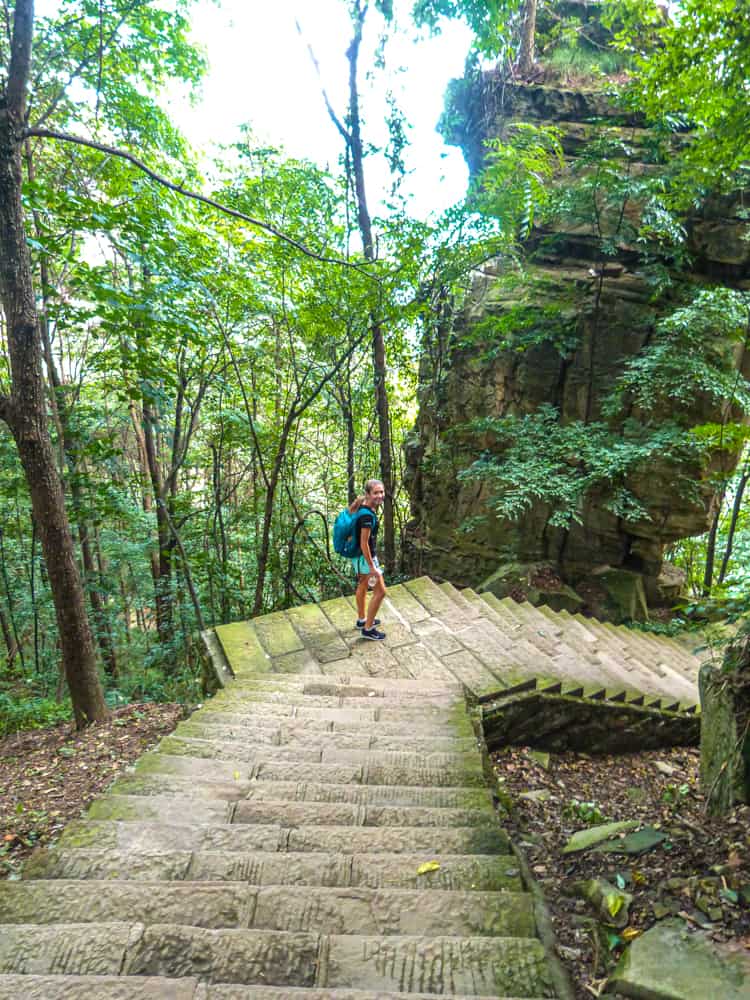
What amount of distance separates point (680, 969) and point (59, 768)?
411cm

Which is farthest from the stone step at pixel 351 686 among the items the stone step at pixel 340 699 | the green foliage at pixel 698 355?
the green foliage at pixel 698 355

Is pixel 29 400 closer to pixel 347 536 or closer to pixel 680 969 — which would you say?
pixel 347 536

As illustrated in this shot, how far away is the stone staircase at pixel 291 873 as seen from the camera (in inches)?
48.5

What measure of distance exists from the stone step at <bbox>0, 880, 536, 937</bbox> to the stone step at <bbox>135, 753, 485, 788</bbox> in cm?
82

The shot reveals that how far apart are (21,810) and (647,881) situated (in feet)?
11.7

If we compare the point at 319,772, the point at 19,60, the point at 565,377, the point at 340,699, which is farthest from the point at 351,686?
the point at 565,377

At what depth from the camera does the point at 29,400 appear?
3.63 metres

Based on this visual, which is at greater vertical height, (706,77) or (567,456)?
(706,77)

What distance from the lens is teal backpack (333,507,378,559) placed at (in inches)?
170

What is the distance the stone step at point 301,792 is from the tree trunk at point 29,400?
243cm

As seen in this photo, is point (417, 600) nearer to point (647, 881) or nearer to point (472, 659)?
point (472, 659)

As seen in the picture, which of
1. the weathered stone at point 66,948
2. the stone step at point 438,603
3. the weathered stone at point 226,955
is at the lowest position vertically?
the stone step at point 438,603

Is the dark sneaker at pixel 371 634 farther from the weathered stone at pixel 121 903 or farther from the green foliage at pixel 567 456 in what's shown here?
the weathered stone at pixel 121 903

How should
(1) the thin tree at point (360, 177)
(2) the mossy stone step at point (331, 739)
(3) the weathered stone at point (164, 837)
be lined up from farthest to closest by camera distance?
(1) the thin tree at point (360, 177), (2) the mossy stone step at point (331, 739), (3) the weathered stone at point (164, 837)
